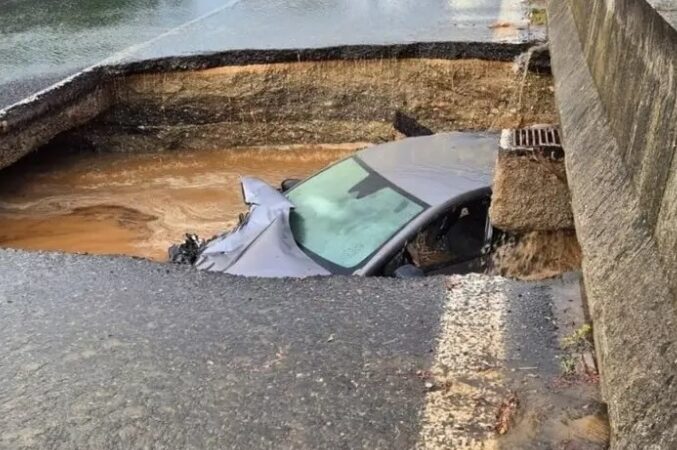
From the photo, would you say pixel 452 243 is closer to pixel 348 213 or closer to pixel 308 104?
pixel 348 213

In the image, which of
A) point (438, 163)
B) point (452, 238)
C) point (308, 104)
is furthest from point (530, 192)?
point (308, 104)

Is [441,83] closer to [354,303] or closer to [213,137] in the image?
[213,137]

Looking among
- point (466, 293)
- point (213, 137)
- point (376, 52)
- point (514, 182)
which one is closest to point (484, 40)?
point (376, 52)

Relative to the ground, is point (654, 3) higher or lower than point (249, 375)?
higher

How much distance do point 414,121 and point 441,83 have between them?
71 centimetres

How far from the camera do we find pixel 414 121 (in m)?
10.1

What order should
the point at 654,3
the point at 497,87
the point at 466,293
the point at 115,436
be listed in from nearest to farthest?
1. the point at 654,3
2. the point at 115,436
3. the point at 466,293
4. the point at 497,87

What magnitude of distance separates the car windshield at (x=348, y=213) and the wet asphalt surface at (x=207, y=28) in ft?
14.4

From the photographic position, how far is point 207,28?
451 inches

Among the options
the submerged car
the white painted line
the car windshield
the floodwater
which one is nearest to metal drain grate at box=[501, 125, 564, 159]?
the submerged car

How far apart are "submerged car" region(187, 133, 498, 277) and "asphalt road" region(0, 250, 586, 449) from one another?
0.55 m

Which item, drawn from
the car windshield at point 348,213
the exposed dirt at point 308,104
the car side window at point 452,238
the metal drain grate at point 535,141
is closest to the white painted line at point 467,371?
the car side window at point 452,238

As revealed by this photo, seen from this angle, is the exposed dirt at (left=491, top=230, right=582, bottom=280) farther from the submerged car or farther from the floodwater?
the floodwater

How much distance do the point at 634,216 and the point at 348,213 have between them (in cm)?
308
